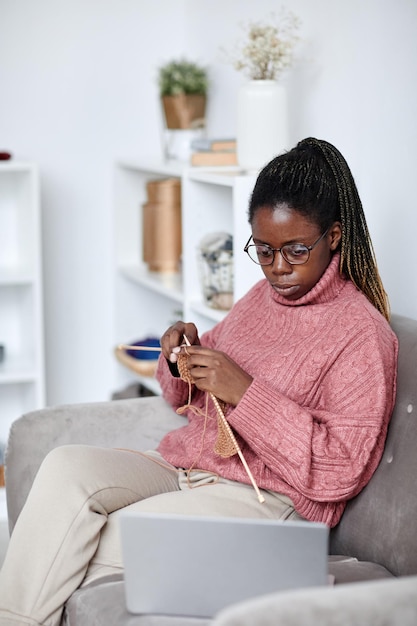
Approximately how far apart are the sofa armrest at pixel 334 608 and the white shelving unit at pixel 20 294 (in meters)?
2.08

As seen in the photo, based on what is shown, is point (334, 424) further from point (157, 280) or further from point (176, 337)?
point (157, 280)

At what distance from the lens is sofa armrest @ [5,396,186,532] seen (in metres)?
1.75

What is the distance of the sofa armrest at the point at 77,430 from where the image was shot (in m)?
1.75

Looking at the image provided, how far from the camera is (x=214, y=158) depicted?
2428mm

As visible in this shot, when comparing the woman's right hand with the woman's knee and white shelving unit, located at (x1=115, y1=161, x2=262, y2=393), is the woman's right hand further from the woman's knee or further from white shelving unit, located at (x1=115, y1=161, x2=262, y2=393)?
white shelving unit, located at (x1=115, y1=161, x2=262, y2=393)

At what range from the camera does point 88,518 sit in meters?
1.45

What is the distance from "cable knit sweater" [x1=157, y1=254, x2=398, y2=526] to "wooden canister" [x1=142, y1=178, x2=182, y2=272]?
1149mm

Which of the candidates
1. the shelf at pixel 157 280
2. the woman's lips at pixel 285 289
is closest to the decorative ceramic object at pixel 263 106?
the shelf at pixel 157 280

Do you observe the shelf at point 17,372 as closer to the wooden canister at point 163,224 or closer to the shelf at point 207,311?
the wooden canister at point 163,224

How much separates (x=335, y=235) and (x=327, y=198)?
0.22 feet

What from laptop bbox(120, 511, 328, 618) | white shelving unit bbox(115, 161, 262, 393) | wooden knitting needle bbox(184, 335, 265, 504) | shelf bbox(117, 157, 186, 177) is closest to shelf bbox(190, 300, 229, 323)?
white shelving unit bbox(115, 161, 262, 393)

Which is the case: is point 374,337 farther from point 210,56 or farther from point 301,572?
point 210,56

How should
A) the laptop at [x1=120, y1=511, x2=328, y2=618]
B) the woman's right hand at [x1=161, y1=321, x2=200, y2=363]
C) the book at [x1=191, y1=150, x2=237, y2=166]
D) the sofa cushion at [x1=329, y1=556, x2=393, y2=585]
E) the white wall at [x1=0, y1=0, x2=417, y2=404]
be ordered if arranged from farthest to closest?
the white wall at [x1=0, y1=0, x2=417, y2=404] < the book at [x1=191, y1=150, x2=237, y2=166] < the woman's right hand at [x1=161, y1=321, x2=200, y2=363] < the sofa cushion at [x1=329, y1=556, x2=393, y2=585] < the laptop at [x1=120, y1=511, x2=328, y2=618]

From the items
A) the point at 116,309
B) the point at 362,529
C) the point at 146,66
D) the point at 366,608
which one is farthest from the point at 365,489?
the point at 146,66
